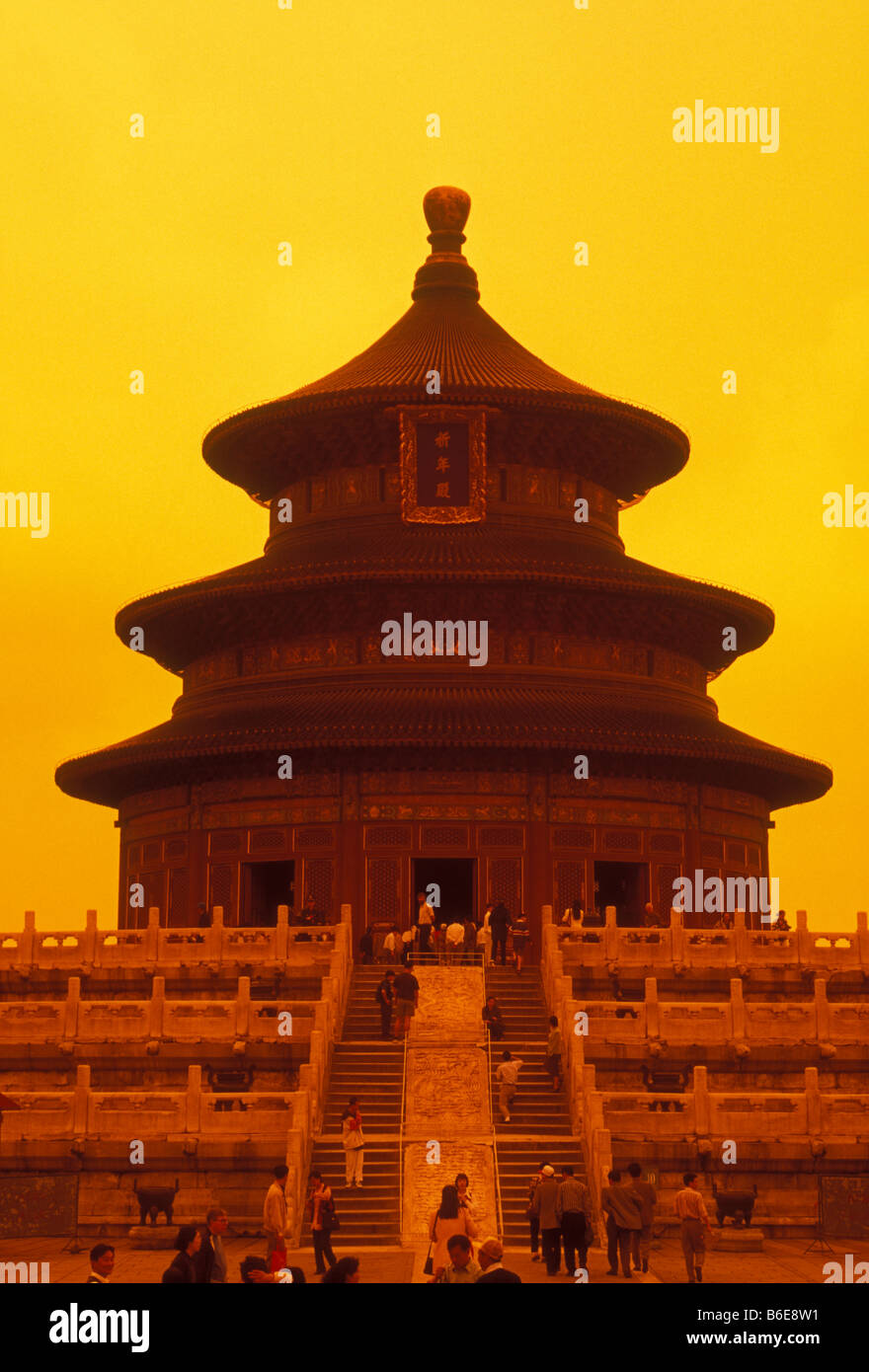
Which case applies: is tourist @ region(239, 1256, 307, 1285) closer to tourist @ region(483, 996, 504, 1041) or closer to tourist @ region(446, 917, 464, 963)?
tourist @ region(483, 996, 504, 1041)

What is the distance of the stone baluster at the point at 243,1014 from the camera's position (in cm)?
3275

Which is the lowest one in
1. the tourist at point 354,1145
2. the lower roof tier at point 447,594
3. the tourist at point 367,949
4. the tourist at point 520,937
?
the tourist at point 354,1145

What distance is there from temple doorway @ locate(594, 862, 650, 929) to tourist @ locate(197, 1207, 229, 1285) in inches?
1230

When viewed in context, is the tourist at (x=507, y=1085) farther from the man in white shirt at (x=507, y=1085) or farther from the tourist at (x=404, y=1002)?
the tourist at (x=404, y=1002)

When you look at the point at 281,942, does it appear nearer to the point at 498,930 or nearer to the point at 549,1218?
the point at 498,930

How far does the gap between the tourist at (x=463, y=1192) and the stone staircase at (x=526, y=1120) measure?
432mm

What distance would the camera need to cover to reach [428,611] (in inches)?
2068

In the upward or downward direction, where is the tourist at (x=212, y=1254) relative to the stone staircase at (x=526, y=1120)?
downward

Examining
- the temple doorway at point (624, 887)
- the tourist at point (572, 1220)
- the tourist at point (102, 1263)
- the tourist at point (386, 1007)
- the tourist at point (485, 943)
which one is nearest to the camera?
the tourist at point (102, 1263)

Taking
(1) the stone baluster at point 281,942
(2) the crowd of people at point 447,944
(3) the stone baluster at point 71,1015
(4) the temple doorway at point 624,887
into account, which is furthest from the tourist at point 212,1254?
(4) the temple doorway at point 624,887

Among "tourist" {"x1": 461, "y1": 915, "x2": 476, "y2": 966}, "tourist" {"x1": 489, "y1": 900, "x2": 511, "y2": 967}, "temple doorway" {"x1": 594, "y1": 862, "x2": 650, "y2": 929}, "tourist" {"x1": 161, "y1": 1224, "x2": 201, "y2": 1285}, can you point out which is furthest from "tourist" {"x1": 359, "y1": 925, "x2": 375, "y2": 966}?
"tourist" {"x1": 161, "y1": 1224, "x2": 201, "y2": 1285}

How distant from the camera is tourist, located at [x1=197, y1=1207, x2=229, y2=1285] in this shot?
19.5 meters
